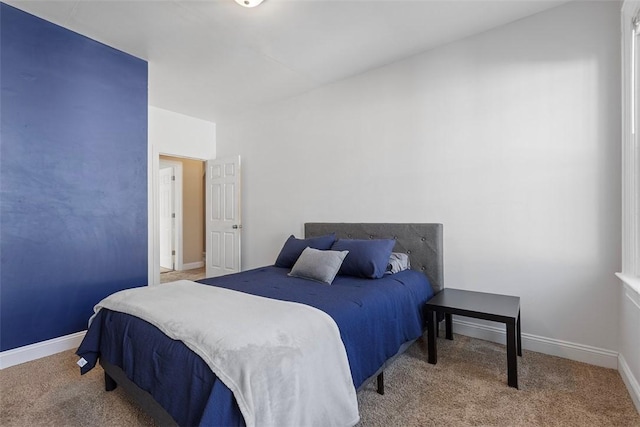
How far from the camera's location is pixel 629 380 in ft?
6.31

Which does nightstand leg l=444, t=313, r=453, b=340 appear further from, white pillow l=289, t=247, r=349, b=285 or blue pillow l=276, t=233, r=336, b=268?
blue pillow l=276, t=233, r=336, b=268

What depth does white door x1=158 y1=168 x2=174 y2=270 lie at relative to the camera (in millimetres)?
6152

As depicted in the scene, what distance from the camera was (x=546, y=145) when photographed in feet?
8.08

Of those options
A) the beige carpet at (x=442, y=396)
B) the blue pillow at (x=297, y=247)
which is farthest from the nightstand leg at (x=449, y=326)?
the blue pillow at (x=297, y=247)

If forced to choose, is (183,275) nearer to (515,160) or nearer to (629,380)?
(515,160)

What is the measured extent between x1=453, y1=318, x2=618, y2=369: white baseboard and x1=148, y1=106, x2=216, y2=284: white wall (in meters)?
3.72

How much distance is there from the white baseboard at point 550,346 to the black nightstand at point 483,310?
0.16 meters

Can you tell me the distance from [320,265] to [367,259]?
40 cm

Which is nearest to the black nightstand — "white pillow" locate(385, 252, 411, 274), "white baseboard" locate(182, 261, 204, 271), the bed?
the bed

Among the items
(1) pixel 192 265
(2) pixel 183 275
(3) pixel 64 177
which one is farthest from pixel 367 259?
(1) pixel 192 265

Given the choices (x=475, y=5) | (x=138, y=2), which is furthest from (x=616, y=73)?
(x=138, y=2)

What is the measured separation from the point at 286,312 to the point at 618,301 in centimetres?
241

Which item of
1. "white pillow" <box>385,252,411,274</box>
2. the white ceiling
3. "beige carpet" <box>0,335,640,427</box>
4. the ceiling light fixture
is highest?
the white ceiling

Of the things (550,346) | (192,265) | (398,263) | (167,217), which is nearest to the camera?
(550,346)
